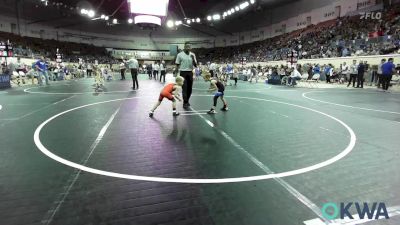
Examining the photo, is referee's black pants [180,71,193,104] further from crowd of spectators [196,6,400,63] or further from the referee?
crowd of spectators [196,6,400,63]

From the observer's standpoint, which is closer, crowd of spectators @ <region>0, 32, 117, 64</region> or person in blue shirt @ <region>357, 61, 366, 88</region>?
person in blue shirt @ <region>357, 61, 366, 88</region>

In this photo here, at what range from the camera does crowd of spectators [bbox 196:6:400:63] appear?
69.2 feet

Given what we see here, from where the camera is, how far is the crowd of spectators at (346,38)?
21.1 metres

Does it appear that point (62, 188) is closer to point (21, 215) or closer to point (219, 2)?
point (21, 215)

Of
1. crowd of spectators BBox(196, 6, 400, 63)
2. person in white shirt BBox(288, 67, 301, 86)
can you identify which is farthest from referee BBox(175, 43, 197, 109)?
crowd of spectators BBox(196, 6, 400, 63)

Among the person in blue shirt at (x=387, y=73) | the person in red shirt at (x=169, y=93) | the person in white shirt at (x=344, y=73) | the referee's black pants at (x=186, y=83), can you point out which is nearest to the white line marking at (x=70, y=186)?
the person in red shirt at (x=169, y=93)

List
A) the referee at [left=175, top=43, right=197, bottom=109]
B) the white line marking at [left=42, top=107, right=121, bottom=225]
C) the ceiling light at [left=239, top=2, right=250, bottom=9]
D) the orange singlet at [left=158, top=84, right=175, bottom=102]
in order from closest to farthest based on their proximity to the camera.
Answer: the white line marking at [left=42, top=107, right=121, bottom=225] < the orange singlet at [left=158, top=84, right=175, bottom=102] < the referee at [left=175, top=43, right=197, bottom=109] < the ceiling light at [left=239, top=2, right=250, bottom=9]

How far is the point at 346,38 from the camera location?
26.0m

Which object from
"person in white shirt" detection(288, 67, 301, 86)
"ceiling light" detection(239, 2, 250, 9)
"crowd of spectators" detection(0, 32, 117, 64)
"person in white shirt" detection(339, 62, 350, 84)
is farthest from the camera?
"ceiling light" detection(239, 2, 250, 9)

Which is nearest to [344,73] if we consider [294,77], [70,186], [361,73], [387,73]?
[361,73]

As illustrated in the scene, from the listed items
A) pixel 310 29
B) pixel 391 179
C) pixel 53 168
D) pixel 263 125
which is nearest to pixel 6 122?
pixel 53 168

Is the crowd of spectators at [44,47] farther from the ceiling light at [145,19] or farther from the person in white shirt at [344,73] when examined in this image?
the person in white shirt at [344,73]

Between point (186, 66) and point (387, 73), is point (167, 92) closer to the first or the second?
point (186, 66)

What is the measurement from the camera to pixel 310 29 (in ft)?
118
